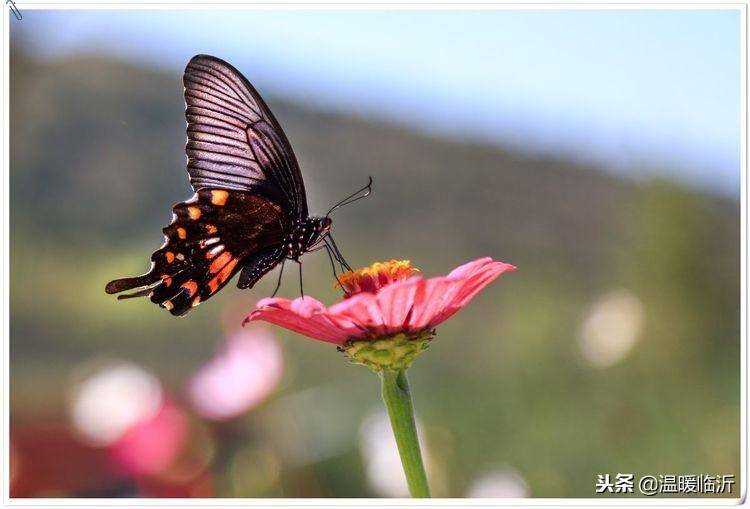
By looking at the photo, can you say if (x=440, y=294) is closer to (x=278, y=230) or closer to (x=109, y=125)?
(x=278, y=230)

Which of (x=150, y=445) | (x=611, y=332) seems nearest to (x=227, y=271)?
(x=150, y=445)

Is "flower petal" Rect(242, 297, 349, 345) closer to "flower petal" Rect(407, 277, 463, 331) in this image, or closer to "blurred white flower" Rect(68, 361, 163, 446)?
"flower petal" Rect(407, 277, 463, 331)

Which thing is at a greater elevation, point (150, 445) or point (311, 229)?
point (311, 229)

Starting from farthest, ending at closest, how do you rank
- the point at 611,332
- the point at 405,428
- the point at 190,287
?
the point at 611,332 → the point at 190,287 → the point at 405,428

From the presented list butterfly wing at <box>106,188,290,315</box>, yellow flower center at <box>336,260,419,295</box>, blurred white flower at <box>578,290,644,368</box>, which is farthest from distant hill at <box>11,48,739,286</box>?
yellow flower center at <box>336,260,419,295</box>

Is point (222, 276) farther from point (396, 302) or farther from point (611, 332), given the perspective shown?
point (611, 332)

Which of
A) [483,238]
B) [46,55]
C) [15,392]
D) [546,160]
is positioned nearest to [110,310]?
[46,55]

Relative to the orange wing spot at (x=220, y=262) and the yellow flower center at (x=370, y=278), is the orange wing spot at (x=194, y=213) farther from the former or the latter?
the yellow flower center at (x=370, y=278)
